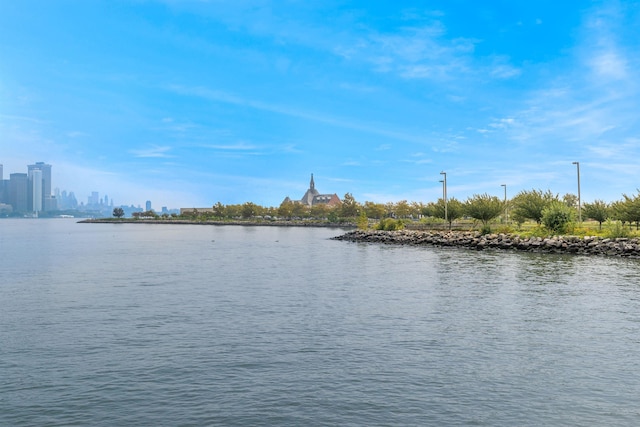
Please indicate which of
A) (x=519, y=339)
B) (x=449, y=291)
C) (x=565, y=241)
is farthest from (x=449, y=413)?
(x=565, y=241)

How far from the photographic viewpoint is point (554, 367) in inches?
576

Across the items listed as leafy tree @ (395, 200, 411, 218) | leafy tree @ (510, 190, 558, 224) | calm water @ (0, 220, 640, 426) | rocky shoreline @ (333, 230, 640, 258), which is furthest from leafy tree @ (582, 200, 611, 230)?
leafy tree @ (395, 200, 411, 218)

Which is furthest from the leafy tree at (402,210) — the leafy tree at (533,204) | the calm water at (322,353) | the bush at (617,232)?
the calm water at (322,353)

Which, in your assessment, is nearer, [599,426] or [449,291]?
[599,426]

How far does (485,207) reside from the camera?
84.9 metres

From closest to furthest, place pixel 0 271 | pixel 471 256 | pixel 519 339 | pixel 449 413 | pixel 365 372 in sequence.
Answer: pixel 449 413, pixel 365 372, pixel 519 339, pixel 0 271, pixel 471 256

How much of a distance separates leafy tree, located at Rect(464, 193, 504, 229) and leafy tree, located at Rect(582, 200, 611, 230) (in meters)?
17.2

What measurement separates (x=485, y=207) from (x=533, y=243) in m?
25.8

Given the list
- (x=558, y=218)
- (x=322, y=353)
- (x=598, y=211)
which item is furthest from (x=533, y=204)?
(x=322, y=353)

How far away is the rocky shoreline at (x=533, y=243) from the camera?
173 feet

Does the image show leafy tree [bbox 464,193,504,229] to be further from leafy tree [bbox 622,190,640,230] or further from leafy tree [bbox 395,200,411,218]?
leafy tree [bbox 395,200,411,218]

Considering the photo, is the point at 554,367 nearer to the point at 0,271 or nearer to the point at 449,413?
the point at 449,413

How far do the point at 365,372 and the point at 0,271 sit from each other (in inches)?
1632

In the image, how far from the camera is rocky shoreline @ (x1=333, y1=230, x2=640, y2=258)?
52.7 metres
